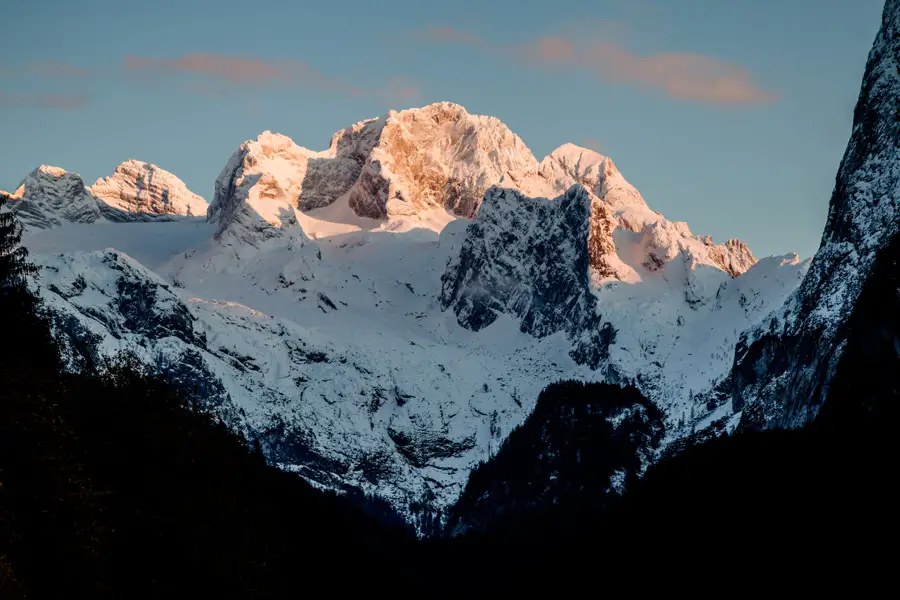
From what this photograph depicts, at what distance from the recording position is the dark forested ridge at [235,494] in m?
72.3

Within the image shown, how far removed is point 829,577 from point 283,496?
271 ft

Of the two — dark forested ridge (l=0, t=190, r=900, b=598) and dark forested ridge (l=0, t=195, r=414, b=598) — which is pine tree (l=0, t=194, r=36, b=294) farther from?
dark forested ridge (l=0, t=190, r=900, b=598)

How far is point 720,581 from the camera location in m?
118

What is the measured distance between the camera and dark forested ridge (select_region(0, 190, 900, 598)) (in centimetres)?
7231

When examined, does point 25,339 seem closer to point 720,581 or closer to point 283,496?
point 720,581

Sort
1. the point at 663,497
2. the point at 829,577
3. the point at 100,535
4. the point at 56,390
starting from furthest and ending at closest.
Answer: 1. the point at 663,497
2. the point at 829,577
3. the point at 56,390
4. the point at 100,535

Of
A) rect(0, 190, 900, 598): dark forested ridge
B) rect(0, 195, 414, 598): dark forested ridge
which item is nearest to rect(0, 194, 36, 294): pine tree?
rect(0, 195, 414, 598): dark forested ridge

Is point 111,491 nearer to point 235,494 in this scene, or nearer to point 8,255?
point 8,255

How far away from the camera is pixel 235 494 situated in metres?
120

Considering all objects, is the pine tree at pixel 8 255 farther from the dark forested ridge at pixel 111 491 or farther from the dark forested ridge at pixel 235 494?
the dark forested ridge at pixel 235 494

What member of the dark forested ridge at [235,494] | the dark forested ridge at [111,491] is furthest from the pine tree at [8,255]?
the dark forested ridge at [235,494]

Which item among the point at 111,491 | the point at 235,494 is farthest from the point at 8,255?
the point at 235,494

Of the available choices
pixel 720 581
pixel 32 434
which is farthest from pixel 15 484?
pixel 720 581

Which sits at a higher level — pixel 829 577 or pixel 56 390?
pixel 829 577
